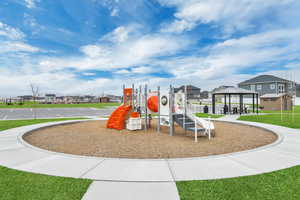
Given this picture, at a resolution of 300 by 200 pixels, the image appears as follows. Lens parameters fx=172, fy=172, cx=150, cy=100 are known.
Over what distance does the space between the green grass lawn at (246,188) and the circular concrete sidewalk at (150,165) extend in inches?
10.6

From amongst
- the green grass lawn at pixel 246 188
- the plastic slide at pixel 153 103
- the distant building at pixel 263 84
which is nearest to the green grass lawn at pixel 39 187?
the green grass lawn at pixel 246 188

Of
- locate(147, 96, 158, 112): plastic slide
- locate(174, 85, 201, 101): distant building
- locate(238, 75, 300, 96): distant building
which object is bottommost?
locate(147, 96, 158, 112): plastic slide

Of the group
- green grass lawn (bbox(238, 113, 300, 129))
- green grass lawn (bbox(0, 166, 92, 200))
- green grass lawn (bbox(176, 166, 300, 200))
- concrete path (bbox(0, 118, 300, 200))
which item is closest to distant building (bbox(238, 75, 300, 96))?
green grass lawn (bbox(238, 113, 300, 129))

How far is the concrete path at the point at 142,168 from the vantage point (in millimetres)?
3496

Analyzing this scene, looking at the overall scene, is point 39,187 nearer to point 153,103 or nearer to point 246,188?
point 246,188

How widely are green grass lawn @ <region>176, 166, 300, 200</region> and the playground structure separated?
4.55 metres

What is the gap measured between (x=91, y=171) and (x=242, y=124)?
483 inches

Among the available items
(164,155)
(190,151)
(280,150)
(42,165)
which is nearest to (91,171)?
(42,165)

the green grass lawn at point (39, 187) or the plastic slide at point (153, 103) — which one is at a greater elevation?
the plastic slide at point (153, 103)

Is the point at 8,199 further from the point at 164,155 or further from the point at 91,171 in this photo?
the point at 164,155

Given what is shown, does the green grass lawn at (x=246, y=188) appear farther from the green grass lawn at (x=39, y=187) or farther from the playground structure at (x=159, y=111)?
the playground structure at (x=159, y=111)

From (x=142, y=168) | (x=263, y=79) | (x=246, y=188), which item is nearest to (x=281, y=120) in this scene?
(x=246, y=188)

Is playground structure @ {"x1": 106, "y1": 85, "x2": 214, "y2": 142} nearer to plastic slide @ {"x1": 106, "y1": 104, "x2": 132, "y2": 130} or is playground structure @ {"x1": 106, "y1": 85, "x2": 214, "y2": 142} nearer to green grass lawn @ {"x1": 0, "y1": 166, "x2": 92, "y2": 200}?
plastic slide @ {"x1": 106, "y1": 104, "x2": 132, "y2": 130}

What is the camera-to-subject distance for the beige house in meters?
27.0
